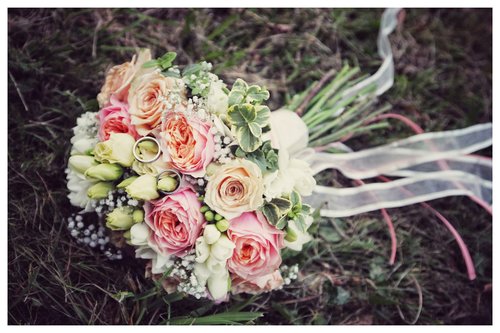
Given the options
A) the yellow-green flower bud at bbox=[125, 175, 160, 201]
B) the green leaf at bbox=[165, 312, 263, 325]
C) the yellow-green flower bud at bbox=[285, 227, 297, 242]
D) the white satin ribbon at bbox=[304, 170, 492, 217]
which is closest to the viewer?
the yellow-green flower bud at bbox=[125, 175, 160, 201]

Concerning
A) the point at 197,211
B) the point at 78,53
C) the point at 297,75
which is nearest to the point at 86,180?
the point at 197,211

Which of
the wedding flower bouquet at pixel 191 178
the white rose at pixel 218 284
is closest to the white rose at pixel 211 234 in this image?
the wedding flower bouquet at pixel 191 178

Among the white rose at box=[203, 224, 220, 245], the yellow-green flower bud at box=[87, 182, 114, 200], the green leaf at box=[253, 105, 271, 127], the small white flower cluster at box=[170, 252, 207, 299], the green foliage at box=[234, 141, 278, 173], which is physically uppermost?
the green leaf at box=[253, 105, 271, 127]

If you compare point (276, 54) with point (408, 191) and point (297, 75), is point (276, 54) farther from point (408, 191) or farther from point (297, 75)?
point (408, 191)

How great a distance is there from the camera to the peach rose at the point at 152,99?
1170 mm

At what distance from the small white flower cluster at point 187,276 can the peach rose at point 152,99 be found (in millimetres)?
294

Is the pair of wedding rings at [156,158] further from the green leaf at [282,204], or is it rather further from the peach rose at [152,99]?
the green leaf at [282,204]

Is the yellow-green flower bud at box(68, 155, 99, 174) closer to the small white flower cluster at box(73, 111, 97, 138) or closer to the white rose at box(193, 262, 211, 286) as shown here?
the small white flower cluster at box(73, 111, 97, 138)

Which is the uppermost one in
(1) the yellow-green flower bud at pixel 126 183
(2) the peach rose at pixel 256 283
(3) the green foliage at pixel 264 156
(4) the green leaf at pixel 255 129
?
(4) the green leaf at pixel 255 129

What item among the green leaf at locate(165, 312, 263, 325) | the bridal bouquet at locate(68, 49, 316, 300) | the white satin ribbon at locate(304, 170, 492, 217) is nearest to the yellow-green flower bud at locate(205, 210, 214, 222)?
the bridal bouquet at locate(68, 49, 316, 300)

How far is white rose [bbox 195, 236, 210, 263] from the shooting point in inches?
44.4

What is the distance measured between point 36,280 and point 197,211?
0.53m

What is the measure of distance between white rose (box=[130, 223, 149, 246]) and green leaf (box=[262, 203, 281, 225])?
26 centimetres

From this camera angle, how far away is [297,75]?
181 cm
